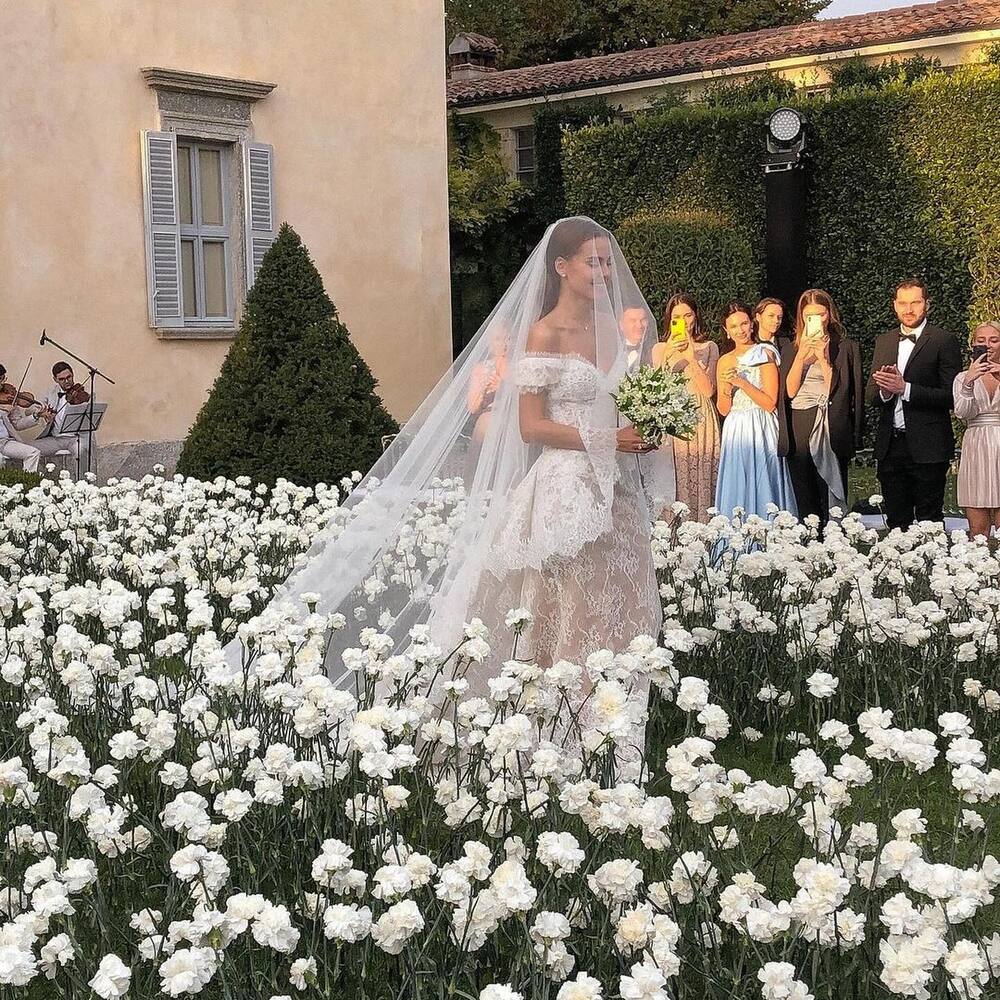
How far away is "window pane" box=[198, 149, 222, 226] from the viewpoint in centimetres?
1527

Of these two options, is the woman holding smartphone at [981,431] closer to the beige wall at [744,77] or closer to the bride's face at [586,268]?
the bride's face at [586,268]

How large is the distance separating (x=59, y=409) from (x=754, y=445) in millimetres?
7199

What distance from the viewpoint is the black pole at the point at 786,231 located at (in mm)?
17031

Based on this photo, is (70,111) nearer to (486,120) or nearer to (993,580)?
(993,580)

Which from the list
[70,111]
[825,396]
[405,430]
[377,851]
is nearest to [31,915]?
[377,851]

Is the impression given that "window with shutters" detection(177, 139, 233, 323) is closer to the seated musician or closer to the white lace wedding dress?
the seated musician

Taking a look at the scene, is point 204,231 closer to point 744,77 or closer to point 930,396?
point 930,396

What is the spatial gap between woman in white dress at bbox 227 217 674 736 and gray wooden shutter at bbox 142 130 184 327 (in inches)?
386

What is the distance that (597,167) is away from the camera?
786 inches

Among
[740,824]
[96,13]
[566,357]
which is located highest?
[96,13]

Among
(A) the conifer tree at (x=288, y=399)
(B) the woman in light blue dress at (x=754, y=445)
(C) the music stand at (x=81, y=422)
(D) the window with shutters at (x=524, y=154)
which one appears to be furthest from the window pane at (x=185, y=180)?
(D) the window with shutters at (x=524, y=154)

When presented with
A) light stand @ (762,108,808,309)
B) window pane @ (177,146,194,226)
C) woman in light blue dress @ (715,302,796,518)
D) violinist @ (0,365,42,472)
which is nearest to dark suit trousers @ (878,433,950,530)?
woman in light blue dress @ (715,302,796,518)

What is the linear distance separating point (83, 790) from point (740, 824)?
2.12 m

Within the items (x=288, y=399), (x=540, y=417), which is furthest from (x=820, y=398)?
(x=540, y=417)
